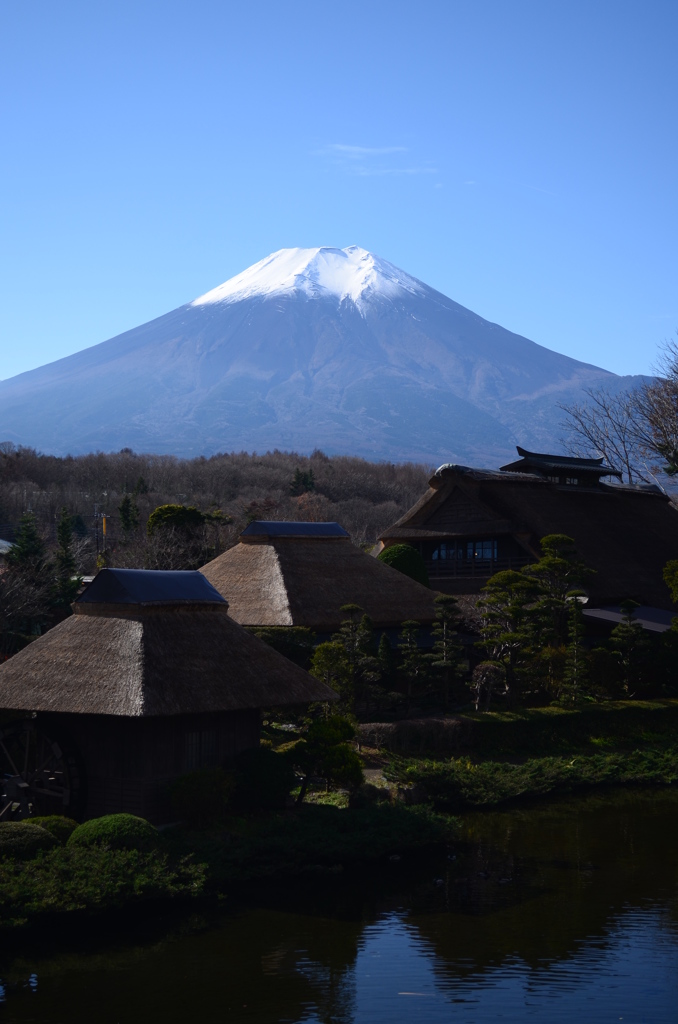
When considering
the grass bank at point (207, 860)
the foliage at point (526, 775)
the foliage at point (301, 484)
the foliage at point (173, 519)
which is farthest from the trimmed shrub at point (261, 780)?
the foliage at point (301, 484)

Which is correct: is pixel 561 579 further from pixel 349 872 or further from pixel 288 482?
pixel 288 482

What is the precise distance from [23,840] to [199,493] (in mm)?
79043

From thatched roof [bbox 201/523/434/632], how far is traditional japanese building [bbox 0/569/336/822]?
35.3ft

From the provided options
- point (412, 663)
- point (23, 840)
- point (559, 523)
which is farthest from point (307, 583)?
point (23, 840)

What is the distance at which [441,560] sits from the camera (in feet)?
146

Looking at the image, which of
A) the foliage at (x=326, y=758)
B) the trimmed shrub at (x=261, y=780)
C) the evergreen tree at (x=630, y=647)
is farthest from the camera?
the evergreen tree at (x=630, y=647)

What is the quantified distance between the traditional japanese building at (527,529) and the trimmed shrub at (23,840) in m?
25.7

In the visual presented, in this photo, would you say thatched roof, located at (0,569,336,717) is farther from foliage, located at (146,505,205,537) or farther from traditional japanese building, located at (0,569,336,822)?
foliage, located at (146,505,205,537)

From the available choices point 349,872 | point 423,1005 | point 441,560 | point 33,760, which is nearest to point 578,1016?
point 423,1005

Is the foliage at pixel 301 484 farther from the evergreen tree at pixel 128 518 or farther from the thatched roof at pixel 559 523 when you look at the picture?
the thatched roof at pixel 559 523

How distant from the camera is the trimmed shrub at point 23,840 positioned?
643 inches

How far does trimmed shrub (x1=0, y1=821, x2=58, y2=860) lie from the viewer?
1634cm

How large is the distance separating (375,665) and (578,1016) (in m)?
17.2

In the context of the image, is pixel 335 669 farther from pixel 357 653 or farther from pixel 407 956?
pixel 407 956
